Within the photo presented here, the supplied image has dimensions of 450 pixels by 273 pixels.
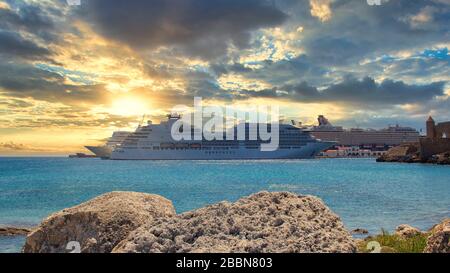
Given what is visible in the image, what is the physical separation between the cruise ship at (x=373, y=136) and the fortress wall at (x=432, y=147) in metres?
30.0

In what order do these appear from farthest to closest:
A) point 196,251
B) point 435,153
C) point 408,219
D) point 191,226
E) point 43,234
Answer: point 435,153, point 408,219, point 43,234, point 191,226, point 196,251

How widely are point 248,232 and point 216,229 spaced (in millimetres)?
291

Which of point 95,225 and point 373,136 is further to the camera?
point 373,136

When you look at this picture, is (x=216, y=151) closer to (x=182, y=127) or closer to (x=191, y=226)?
(x=182, y=127)

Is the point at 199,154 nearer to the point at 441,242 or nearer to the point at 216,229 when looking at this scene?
the point at 441,242

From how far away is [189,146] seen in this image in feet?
290

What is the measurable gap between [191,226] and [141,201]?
5.97 feet

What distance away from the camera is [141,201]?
558 cm

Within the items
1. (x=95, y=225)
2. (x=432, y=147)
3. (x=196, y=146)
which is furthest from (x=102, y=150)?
(x=95, y=225)

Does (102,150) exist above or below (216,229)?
below

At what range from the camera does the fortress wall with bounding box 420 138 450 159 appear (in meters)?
83.6
